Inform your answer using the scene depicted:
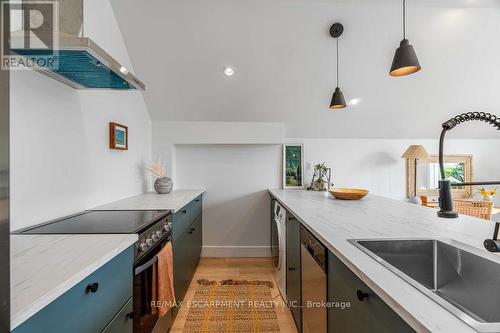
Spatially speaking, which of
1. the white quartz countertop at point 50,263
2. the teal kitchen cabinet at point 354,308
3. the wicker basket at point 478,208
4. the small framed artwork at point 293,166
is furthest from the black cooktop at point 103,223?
the wicker basket at point 478,208

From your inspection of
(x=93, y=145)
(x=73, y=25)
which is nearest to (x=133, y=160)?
(x=93, y=145)

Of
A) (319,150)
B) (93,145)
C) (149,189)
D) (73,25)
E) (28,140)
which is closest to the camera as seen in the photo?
(28,140)

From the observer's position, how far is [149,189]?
3158 mm

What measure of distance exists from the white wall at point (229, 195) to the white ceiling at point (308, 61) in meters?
0.53

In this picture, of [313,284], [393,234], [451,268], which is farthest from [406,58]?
[313,284]

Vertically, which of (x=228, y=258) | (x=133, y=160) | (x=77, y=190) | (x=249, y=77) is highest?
(x=249, y=77)

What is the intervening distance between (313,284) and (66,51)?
168 cm

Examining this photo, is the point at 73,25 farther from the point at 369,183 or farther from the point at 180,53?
the point at 369,183

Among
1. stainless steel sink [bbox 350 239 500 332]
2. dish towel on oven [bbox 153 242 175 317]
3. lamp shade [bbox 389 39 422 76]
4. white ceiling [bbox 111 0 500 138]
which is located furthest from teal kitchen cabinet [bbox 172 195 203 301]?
lamp shade [bbox 389 39 422 76]

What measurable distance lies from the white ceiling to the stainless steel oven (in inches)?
81.6

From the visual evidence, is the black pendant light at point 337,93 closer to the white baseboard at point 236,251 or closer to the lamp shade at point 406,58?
the lamp shade at point 406,58

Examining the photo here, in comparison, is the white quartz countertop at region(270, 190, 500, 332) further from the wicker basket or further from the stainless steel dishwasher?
the wicker basket

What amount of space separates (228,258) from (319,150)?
2.00m

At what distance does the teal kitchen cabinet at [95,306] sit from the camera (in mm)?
687
